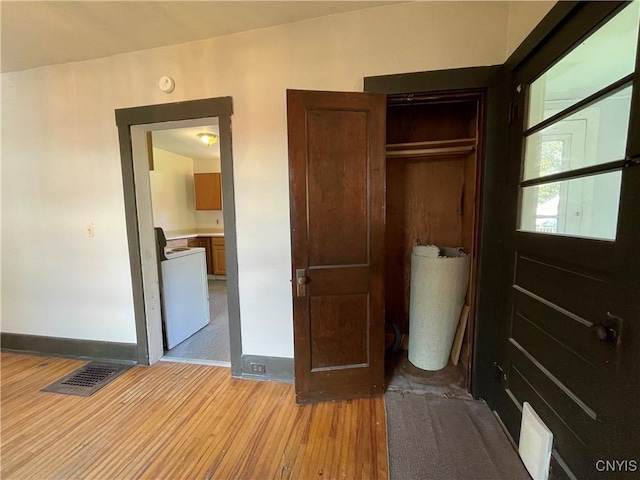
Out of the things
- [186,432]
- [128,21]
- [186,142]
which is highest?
[128,21]

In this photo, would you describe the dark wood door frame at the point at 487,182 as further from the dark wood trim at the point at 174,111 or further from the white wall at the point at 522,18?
the dark wood trim at the point at 174,111

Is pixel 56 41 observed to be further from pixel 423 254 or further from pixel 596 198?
pixel 596 198

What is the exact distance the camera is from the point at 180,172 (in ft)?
18.2

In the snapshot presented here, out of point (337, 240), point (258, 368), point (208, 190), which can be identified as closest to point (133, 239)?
point (258, 368)

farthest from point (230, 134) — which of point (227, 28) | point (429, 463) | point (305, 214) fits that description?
point (429, 463)

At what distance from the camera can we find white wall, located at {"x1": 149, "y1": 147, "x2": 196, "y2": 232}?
492 centimetres

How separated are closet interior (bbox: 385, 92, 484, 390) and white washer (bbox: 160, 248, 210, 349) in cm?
212

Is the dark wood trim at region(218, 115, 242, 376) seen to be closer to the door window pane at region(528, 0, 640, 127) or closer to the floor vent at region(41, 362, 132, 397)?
the floor vent at region(41, 362, 132, 397)

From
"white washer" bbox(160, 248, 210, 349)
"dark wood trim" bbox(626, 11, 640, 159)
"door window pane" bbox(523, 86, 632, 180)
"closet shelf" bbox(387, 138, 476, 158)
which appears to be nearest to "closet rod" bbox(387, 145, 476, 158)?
"closet shelf" bbox(387, 138, 476, 158)

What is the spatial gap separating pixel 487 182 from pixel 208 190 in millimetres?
5211

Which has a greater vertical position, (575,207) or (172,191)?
(172,191)

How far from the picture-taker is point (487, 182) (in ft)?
5.68

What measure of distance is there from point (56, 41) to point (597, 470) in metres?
3.90

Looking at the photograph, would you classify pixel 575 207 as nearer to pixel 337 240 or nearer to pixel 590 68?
pixel 590 68
